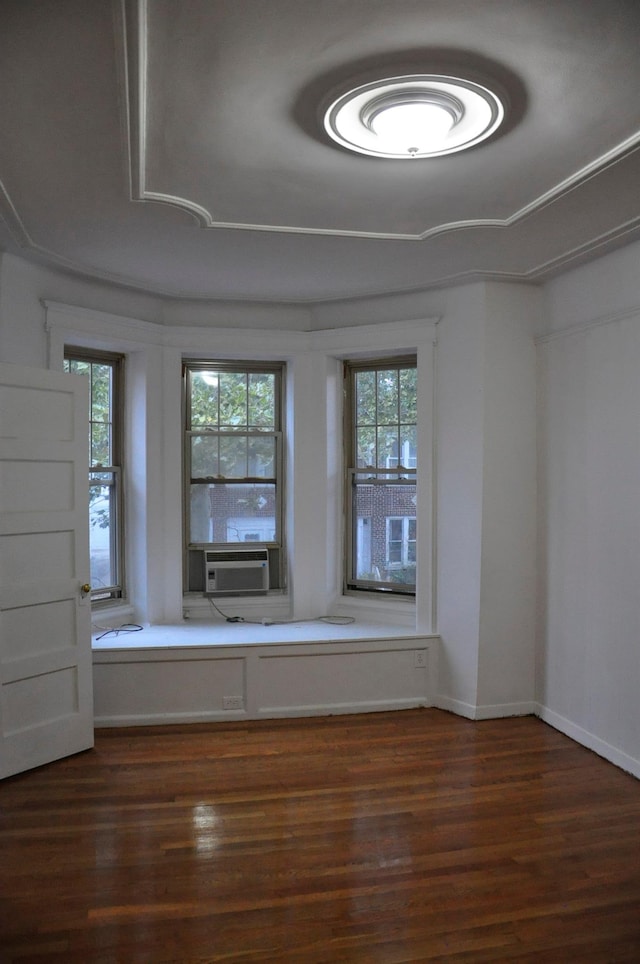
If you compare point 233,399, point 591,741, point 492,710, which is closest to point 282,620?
point 492,710

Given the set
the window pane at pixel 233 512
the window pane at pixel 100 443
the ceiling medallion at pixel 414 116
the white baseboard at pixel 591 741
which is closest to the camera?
the ceiling medallion at pixel 414 116

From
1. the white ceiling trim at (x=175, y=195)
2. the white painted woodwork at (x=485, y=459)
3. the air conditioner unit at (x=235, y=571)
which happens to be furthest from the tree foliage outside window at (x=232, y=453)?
the white ceiling trim at (x=175, y=195)

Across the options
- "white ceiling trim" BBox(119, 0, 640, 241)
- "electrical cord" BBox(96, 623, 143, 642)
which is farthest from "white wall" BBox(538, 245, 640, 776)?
"electrical cord" BBox(96, 623, 143, 642)

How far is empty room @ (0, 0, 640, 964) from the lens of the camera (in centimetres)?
253

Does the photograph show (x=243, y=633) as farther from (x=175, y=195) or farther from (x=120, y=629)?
(x=175, y=195)

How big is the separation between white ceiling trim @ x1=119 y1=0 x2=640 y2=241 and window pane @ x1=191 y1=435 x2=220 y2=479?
2240 mm

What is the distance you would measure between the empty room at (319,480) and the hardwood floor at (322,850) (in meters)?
0.02

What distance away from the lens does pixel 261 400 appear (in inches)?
234

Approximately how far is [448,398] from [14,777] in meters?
3.51

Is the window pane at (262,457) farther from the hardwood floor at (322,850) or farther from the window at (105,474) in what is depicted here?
the hardwood floor at (322,850)

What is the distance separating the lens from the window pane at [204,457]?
5.84 m

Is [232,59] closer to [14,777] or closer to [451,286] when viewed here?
[451,286]

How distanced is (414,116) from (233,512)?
3.75 meters

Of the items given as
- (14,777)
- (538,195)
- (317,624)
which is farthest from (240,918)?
(538,195)
